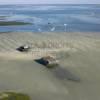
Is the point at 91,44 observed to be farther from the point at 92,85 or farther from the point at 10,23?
the point at 10,23

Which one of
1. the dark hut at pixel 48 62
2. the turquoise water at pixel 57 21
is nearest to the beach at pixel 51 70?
the dark hut at pixel 48 62

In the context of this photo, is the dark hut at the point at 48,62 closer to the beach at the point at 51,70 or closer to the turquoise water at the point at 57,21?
the beach at the point at 51,70

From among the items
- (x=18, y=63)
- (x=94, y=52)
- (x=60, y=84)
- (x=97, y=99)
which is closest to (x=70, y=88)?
(x=60, y=84)

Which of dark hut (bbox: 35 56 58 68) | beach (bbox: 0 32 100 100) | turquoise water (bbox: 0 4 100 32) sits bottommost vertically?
turquoise water (bbox: 0 4 100 32)

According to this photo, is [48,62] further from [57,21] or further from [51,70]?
[57,21]

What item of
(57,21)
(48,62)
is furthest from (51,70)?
(57,21)

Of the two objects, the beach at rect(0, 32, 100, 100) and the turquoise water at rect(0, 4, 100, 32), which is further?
the turquoise water at rect(0, 4, 100, 32)

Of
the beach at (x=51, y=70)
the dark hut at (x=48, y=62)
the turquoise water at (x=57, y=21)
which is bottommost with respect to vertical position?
the turquoise water at (x=57, y=21)

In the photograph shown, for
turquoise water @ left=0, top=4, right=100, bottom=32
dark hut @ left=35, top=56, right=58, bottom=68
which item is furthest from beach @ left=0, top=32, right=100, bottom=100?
turquoise water @ left=0, top=4, right=100, bottom=32

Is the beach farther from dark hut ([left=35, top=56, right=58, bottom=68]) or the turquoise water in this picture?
the turquoise water
